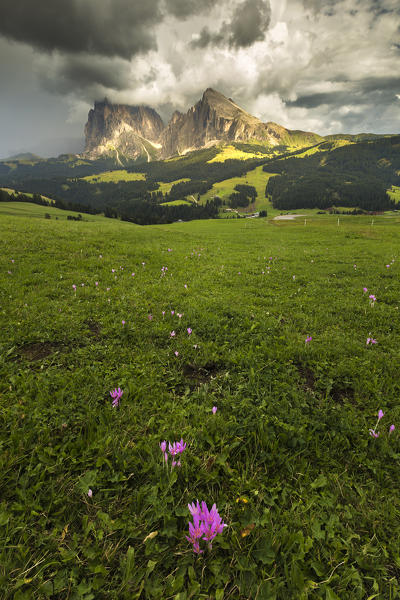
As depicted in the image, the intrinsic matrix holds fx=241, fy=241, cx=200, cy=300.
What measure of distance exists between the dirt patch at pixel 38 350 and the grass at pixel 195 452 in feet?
0.13

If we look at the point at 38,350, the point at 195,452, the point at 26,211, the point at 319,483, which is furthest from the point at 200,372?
the point at 26,211

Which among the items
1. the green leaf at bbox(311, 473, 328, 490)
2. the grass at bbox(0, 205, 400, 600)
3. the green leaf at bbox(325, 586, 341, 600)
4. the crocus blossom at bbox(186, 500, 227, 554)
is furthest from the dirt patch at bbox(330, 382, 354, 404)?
the crocus blossom at bbox(186, 500, 227, 554)

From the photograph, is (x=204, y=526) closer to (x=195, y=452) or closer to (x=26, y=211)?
(x=195, y=452)

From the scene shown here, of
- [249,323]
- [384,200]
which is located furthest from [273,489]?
[384,200]

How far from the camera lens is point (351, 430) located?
3.43 metres

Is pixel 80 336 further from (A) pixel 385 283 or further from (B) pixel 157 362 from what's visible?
(A) pixel 385 283

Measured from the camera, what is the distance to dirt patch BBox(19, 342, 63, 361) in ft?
15.8

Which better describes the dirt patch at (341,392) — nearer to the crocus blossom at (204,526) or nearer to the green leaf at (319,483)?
the green leaf at (319,483)

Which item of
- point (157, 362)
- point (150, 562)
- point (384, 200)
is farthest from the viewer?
point (384, 200)

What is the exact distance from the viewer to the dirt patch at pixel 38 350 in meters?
4.80

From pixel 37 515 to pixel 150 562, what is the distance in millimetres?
1149

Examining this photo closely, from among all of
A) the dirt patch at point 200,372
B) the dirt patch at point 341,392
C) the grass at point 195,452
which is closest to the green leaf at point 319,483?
the grass at point 195,452

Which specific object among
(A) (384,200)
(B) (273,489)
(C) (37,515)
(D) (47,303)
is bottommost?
(B) (273,489)

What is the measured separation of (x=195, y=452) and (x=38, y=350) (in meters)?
3.94
